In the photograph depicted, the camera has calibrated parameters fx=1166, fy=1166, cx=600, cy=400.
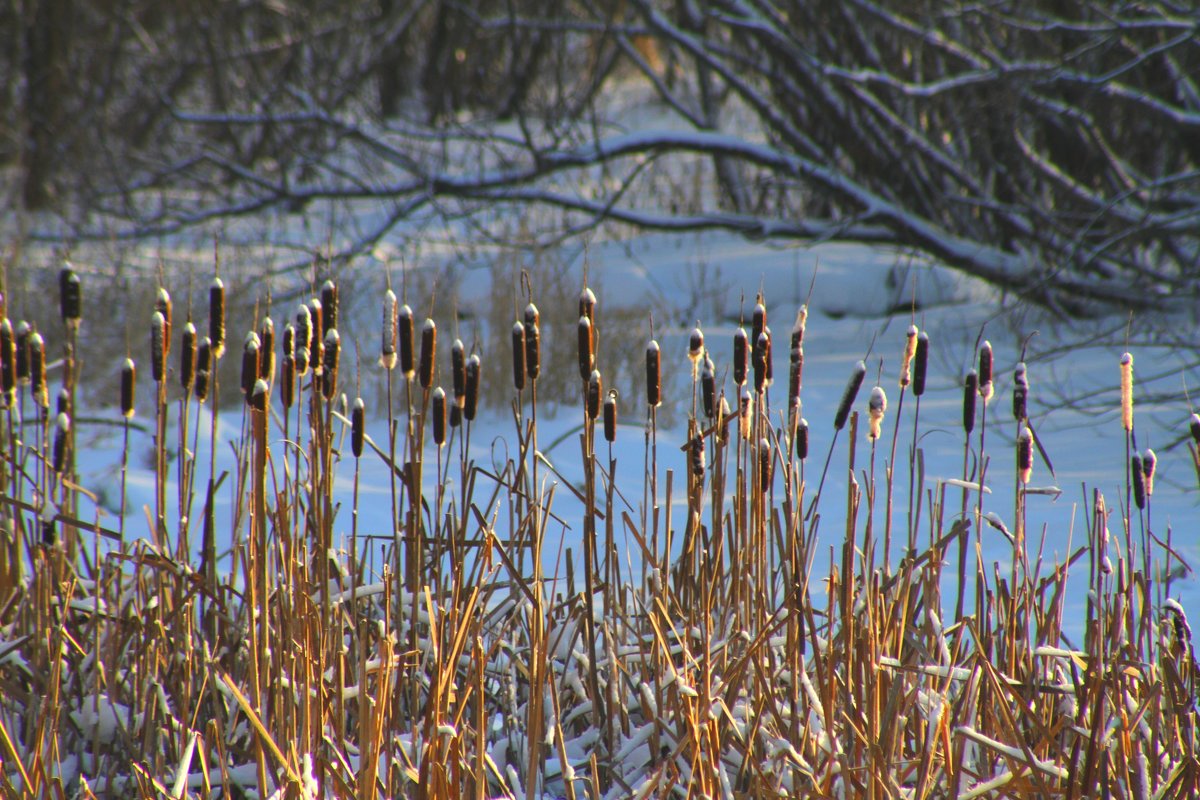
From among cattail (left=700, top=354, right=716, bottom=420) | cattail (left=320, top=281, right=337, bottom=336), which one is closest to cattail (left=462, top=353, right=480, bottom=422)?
cattail (left=320, top=281, right=337, bottom=336)

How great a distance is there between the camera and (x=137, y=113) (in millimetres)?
13258

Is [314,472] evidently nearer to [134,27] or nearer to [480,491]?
[480,491]

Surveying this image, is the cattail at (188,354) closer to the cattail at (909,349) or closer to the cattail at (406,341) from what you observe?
the cattail at (406,341)

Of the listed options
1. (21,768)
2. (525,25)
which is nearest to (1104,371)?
(525,25)

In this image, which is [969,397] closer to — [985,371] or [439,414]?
[985,371]

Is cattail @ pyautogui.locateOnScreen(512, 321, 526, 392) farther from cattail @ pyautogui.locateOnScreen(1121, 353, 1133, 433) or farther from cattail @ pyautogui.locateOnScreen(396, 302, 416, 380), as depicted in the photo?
cattail @ pyautogui.locateOnScreen(1121, 353, 1133, 433)

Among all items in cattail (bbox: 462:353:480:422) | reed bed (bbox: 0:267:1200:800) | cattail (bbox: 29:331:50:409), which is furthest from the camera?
cattail (bbox: 29:331:50:409)

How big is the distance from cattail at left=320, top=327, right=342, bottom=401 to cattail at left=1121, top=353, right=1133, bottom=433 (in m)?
1.07

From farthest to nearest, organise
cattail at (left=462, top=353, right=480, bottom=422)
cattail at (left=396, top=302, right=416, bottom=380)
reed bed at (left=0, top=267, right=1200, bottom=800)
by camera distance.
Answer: cattail at (left=462, top=353, right=480, bottom=422) < cattail at (left=396, top=302, right=416, bottom=380) < reed bed at (left=0, top=267, right=1200, bottom=800)

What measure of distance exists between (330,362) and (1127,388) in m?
1.13

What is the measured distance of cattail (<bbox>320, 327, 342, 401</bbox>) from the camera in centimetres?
167

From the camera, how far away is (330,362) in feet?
5.59

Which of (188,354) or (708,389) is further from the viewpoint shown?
(708,389)

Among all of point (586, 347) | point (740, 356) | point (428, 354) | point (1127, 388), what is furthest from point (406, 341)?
point (1127, 388)
